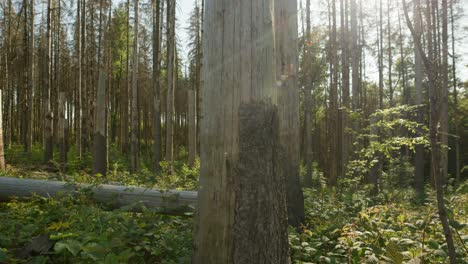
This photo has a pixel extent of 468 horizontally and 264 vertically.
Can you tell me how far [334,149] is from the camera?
17.6m

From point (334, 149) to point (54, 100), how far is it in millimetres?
16322

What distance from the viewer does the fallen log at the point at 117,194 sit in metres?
4.14

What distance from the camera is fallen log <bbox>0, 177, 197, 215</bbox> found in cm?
414

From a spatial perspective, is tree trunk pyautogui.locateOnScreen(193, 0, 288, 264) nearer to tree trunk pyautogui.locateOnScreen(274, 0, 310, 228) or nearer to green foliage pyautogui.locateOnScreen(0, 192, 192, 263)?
green foliage pyautogui.locateOnScreen(0, 192, 192, 263)

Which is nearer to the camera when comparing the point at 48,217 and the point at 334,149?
the point at 48,217

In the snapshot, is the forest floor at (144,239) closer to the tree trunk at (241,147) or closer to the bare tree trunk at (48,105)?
the tree trunk at (241,147)

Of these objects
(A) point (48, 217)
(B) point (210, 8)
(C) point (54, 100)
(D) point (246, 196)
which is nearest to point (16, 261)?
(A) point (48, 217)

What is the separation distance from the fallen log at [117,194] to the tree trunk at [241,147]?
73.6 inches

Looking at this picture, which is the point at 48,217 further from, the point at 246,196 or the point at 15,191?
the point at 246,196

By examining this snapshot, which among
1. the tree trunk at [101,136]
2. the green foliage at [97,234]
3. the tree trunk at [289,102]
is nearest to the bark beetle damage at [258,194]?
the green foliage at [97,234]

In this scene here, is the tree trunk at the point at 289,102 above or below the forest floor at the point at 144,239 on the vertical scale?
above

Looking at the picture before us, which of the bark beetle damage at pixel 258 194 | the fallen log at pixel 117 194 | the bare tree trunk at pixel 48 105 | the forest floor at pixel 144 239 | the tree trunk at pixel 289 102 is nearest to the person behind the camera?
the bark beetle damage at pixel 258 194

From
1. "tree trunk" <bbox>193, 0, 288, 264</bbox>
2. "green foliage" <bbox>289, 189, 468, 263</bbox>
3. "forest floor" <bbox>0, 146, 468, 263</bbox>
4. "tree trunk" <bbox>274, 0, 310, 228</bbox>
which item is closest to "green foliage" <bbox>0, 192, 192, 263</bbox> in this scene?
"forest floor" <bbox>0, 146, 468, 263</bbox>

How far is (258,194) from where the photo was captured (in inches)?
83.4
